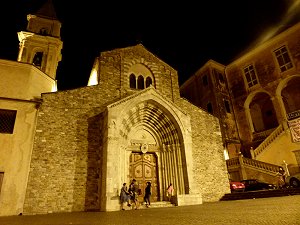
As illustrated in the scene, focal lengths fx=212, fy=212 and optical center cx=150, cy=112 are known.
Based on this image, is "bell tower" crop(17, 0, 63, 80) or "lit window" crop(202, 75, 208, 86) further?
"lit window" crop(202, 75, 208, 86)

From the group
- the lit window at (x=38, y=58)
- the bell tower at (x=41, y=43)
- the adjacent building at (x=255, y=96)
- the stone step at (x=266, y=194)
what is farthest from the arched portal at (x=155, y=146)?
the lit window at (x=38, y=58)

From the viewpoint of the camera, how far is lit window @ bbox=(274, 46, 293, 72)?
23.7m

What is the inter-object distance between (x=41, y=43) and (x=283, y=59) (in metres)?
27.0

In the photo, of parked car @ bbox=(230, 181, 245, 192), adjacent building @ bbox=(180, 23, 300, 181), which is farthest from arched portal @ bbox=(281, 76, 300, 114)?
parked car @ bbox=(230, 181, 245, 192)

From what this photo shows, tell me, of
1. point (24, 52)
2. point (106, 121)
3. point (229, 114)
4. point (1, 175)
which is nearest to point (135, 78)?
point (106, 121)

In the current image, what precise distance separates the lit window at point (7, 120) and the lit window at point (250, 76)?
83.5 feet

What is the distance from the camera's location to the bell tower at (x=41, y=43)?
2183cm

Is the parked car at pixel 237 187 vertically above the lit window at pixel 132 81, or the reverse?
the lit window at pixel 132 81

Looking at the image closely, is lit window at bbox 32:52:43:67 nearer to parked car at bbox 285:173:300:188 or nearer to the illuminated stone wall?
the illuminated stone wall

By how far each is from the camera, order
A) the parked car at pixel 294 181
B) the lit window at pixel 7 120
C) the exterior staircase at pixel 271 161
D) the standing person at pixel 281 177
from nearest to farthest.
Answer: the lit window at pixel 7 120 < the parked car at pixel 294 181 < the standing person at pixel 281 177 < the exterior staircase at pixel 271 161

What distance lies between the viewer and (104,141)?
11.8 meters

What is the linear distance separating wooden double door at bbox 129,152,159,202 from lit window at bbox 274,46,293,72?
19625 millimetres

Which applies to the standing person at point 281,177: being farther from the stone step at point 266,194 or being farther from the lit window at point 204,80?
the lit window at point 204,80

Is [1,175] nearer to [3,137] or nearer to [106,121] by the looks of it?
[3,137]
